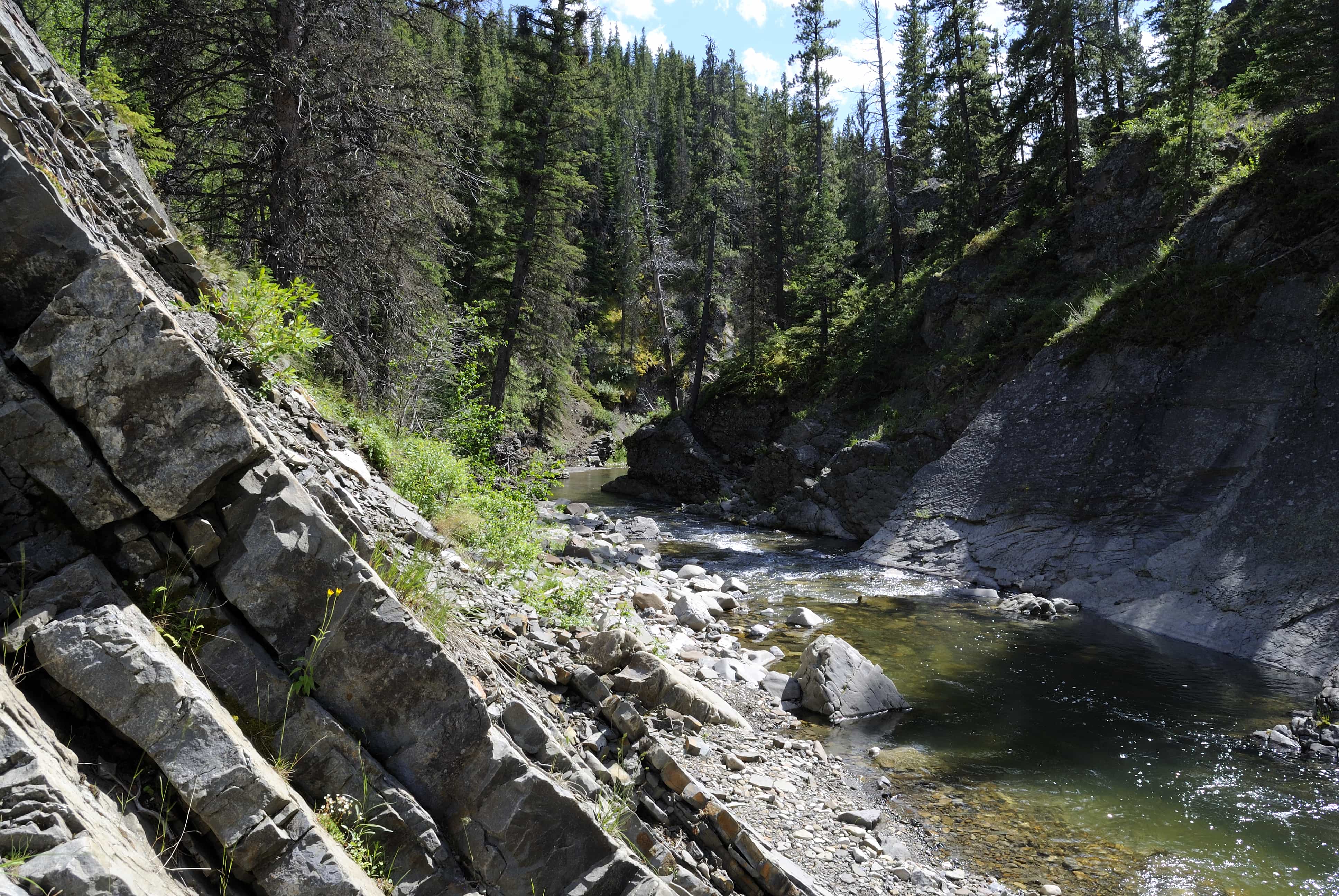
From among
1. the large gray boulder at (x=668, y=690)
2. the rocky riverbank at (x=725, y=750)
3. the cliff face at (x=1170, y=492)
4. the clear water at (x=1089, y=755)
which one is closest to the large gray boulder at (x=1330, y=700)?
the clear water at (x=1089, y=755)

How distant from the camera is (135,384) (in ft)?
12.4

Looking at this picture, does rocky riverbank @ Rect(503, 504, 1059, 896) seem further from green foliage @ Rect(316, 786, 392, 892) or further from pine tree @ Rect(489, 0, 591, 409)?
pine tree @ Rect(489, 0, 591, 409)

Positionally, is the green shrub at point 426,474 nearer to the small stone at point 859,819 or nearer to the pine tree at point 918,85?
the small stone at point 859,819

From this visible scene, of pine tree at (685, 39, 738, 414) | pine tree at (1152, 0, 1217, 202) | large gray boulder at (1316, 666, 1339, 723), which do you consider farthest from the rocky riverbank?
pine tree at (685, 39, 738, 414)

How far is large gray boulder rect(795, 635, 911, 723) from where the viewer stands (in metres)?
8.98

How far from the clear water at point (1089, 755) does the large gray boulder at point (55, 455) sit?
6.98 meters

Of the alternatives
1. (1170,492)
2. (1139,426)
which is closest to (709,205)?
(1139,426)

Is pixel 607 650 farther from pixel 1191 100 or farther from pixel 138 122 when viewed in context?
pixel 1191 100

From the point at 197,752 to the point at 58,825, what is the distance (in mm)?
621

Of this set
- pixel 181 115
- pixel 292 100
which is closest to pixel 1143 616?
pixel 292 100

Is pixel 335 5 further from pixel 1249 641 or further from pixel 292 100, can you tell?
pixel 1249 641

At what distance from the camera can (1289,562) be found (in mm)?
11867

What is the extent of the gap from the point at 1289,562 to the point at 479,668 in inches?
534

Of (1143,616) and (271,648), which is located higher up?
(271,648)
